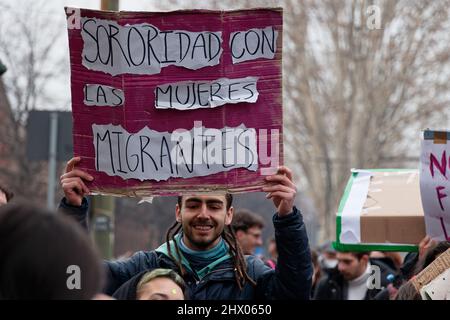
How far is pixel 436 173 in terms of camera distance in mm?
5406

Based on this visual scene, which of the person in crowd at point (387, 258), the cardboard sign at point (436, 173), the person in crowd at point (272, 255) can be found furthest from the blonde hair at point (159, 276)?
the person in crowd at point (387, 258)

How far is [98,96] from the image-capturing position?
4883 millimetres

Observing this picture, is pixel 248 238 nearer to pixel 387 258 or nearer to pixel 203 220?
pixel 387 258

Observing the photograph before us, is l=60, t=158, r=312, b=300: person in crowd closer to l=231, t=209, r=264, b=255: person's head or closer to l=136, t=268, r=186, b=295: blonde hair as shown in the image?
l=136, t=268, r=186, b=295: blonde hair

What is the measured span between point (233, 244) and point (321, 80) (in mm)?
29561

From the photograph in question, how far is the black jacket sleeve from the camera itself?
491cm

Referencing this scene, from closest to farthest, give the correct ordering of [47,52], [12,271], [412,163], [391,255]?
[12,271] → [391,255] → [47,52] → [412,163]

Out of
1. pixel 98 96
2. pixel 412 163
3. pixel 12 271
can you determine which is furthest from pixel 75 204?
pixel 412 163

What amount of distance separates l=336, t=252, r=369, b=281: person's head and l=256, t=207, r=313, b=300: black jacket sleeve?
4276mm

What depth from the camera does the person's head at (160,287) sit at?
4.12 m

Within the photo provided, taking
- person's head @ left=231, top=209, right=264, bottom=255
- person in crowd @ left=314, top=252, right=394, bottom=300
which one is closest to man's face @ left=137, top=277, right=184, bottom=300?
person's head @ left=231, top=209, right=264, bottom=255

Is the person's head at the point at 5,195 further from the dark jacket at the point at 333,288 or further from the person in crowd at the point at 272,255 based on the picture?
the dark jacket at the point at 333,288

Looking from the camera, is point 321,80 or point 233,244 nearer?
point 233,244

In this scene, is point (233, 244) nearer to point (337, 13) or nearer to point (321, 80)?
point (337, 13)
